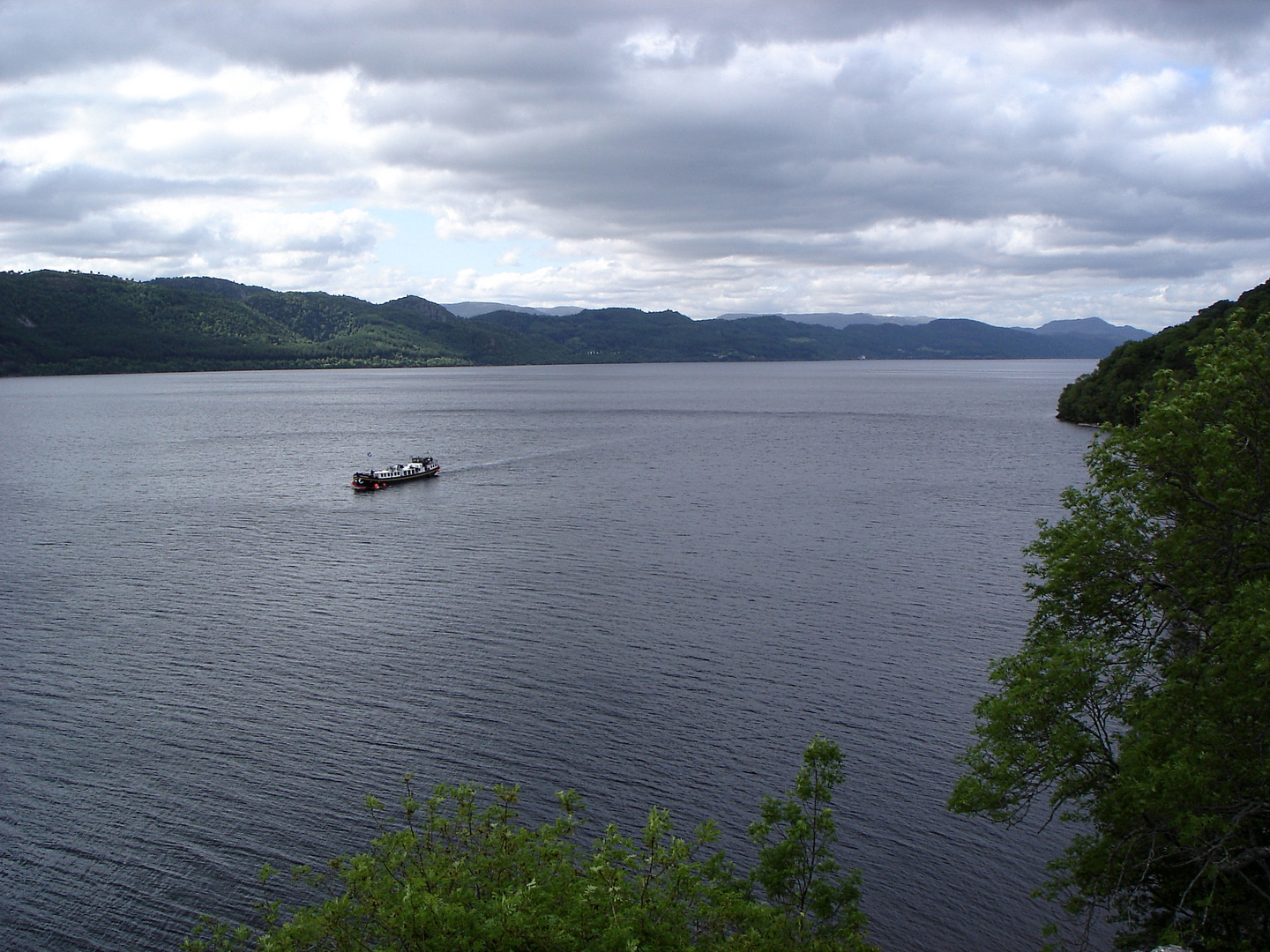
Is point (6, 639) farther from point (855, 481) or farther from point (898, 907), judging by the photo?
point (855, 481)

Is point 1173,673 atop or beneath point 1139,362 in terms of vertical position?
beneath

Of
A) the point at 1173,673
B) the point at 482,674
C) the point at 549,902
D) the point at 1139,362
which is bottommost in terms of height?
the point at 482,674

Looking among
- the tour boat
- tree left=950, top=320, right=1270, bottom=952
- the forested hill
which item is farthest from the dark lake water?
the forested hill

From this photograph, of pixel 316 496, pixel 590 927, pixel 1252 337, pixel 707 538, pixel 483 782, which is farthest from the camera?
pixel 316 496

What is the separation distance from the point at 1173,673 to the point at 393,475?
113760mm

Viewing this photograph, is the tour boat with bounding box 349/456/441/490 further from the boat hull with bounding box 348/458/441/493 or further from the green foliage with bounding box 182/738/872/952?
the green foliage with bounding box 182/738/872/952

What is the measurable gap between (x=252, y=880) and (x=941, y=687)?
3735 cm

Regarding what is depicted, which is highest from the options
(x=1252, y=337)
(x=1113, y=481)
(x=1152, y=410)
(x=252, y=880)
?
(x=1252, y=337)

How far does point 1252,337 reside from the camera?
27.1m

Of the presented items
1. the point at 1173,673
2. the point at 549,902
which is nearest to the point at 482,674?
the point at 549,902

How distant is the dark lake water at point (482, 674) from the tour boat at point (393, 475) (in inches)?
484

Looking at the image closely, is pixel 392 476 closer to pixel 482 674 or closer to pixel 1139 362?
pixel 482 674

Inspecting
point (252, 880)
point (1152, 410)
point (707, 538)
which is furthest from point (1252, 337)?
point (707, 538)

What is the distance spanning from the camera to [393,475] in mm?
127688
